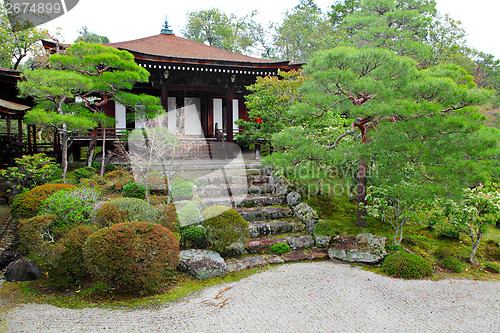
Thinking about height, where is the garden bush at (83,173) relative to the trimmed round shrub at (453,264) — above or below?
above

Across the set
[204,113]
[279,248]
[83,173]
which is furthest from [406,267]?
[204,113]

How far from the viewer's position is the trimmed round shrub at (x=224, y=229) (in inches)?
239

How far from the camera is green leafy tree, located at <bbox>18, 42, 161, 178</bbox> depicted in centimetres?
773

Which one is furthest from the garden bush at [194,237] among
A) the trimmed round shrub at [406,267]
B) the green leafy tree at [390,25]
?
the green leafy tree at [390,25]

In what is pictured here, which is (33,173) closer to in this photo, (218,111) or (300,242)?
(300,242)

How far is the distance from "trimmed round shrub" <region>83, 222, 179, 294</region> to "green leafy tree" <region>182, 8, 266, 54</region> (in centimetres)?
2347

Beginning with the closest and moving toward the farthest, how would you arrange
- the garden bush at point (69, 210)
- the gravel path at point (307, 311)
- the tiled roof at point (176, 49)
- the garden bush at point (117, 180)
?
1. the gravel path at point (307, 311)
2. the garden bush at point (69, 210)
3. the garden bush at point (117, 180)
4. the tiled roof at point (176, 49)

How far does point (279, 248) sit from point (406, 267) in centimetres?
247

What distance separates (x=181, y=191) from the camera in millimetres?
7461

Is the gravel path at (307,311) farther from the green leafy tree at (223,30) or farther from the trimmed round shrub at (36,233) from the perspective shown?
the green leafy tree at (223,30)

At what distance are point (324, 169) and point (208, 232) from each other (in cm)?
354

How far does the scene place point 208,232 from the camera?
6.16 m

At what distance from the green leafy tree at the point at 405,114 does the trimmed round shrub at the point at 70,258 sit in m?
4.22

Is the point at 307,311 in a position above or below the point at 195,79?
below
